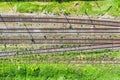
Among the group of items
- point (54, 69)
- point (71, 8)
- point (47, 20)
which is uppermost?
point (71, 8)

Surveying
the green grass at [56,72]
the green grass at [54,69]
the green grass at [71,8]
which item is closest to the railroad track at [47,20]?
the green grass at [71,8]

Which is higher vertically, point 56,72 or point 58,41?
point 58,41

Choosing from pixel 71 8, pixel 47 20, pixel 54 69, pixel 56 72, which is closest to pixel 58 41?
pixel 47 20

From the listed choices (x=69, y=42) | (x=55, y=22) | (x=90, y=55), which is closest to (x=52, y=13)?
(x=55, y=22)

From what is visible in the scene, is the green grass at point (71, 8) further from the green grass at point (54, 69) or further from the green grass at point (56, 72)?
the green grass at point (56, 72)

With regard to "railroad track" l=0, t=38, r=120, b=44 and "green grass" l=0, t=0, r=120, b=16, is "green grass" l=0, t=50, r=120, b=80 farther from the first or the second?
"green grass" l=0, t=0, r=120, b=16

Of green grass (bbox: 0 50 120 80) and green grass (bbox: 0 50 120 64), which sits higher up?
green grass (bbox: 0 50 120 64)

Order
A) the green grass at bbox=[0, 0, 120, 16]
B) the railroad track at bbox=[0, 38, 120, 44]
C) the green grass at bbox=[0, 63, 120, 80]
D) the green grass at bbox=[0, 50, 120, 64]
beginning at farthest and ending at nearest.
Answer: the green grass at bbox=[0, 0, 120, 16] < the railroad track at bbox=[0, 38, 120, 44] < the green grass at bbox=[0, 50, 120, 64] < the green grass at bbox=[0, 63, 120, 80]

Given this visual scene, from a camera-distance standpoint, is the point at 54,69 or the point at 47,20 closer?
the point at 54,69

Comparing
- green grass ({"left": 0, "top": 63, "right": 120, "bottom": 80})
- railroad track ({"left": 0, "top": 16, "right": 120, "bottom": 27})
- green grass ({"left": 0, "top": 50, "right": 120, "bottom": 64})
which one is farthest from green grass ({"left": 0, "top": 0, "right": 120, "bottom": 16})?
green grass ({"left": 0, "top": 63, "right": 120, "bottom": 80})

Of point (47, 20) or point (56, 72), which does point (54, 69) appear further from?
point (47, 20)

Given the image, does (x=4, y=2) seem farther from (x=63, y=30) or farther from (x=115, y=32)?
(x=115, y=32)
